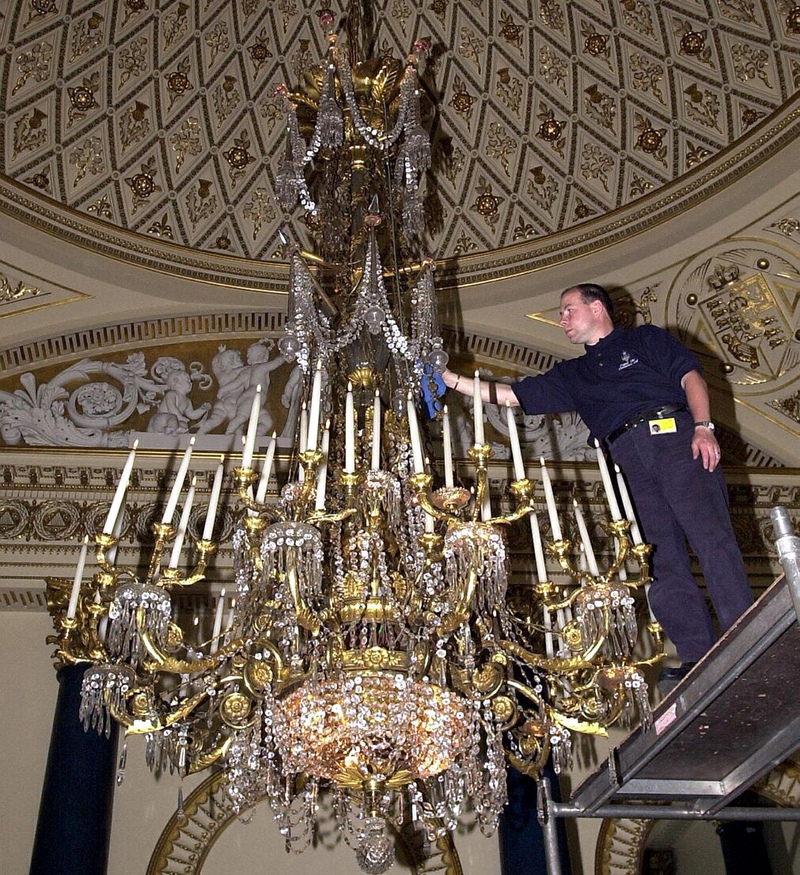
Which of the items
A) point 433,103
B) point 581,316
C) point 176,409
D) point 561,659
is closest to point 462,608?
point 561,659

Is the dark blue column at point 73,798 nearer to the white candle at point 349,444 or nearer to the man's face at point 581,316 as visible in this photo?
the white candle at point 349,444

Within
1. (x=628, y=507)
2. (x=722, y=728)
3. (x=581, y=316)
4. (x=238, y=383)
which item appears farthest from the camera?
(x=238, y=383)

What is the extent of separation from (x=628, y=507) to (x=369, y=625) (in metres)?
1.17

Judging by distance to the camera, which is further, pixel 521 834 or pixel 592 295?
pixel 521 834

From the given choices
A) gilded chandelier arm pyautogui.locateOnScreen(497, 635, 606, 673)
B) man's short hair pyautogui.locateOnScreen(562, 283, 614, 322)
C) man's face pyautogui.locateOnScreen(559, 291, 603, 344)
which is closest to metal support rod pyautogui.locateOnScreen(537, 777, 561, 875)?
gilded chandelier arm pyautogui.locateOnScreen(497, 635, 606, 673)

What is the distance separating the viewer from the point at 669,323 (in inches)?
336

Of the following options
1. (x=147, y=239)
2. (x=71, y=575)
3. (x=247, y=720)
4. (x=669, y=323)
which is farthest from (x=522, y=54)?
(x=247, y=720)

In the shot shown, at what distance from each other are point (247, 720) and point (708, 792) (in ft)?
6.09

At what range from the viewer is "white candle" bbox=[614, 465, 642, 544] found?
4.16 m

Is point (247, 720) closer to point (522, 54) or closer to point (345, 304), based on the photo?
point (345, 304)

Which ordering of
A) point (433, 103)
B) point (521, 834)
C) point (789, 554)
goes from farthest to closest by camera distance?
1. point (433, 103)
2. point (521, 834)
3. point (789, 554)

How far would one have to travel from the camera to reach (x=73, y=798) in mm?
6484

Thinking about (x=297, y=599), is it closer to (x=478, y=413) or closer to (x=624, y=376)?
(x=478, y=413)

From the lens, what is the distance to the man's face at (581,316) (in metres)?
4.73
